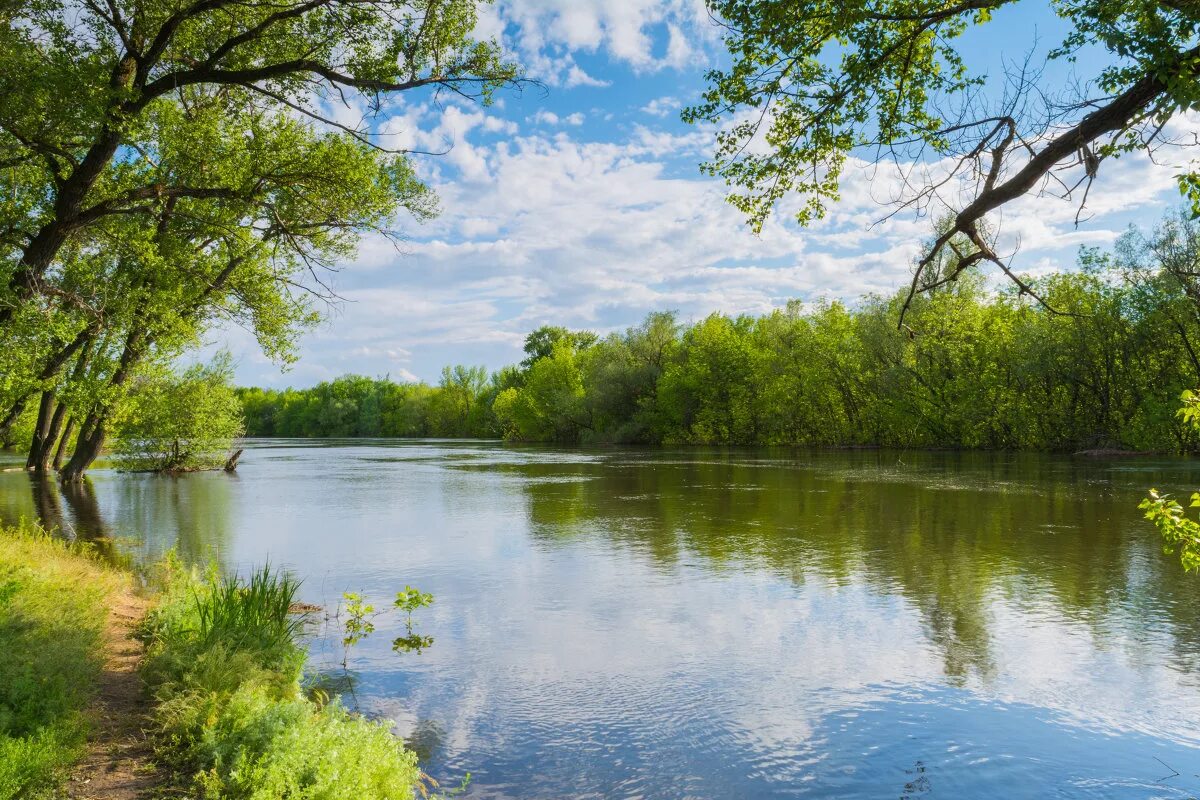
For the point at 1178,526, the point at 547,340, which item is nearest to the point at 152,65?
the point at 1178,526

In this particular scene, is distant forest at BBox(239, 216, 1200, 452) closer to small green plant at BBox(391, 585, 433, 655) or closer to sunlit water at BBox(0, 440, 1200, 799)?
sunlit water at BBox(0, 440, 1200, 799)

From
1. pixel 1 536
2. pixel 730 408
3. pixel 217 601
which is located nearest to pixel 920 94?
pixel 217 601

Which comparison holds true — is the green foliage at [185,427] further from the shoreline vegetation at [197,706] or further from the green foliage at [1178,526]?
the green foliage at [1178,526]

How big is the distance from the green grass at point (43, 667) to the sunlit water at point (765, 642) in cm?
265

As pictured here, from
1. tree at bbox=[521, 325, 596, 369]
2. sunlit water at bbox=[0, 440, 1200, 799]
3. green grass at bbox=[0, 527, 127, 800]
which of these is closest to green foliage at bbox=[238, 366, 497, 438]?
tree at bbox=[521, 325, 596, 369]

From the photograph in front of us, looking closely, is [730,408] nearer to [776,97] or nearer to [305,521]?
[305,521]

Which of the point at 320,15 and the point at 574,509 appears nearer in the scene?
the point at 320,15

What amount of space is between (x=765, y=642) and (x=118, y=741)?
7.24 meters

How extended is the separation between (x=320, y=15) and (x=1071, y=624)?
1440 cm

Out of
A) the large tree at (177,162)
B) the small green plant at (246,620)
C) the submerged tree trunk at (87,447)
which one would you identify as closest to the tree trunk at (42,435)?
the submerged tree trunk at (87,447)

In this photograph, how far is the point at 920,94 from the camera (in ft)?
22.1

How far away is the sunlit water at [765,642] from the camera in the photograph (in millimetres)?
6758

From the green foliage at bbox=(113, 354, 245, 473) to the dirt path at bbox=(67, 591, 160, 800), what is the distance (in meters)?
35.4

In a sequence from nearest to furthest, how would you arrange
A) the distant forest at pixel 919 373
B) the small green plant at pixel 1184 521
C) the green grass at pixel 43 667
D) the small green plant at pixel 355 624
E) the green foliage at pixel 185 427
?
1. the green grass at pixel 43 667
2. the small green plant at pixel 1184 521
3. the small green plant at pixel 355 624
4. the green foliage at pixel 185 427
5. the distant forest at pixel 919 373
